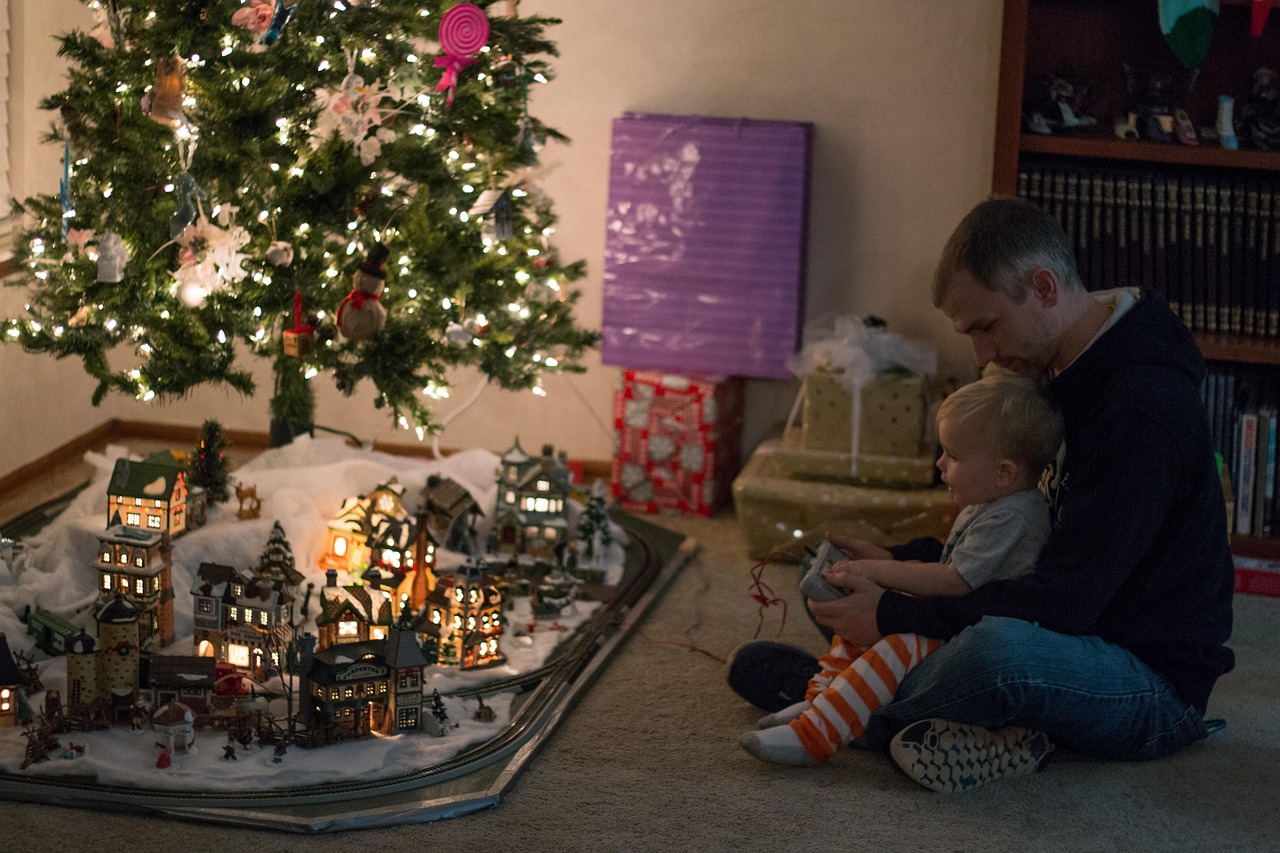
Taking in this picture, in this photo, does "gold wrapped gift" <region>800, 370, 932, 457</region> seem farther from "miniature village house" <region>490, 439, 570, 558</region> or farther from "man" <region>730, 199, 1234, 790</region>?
"man" <region>730, 199, 1234, 790</region>

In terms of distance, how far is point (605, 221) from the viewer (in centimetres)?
373

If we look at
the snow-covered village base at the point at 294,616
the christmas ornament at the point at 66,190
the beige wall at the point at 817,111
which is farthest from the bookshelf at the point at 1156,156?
the christmas ornament at the point at 66,190

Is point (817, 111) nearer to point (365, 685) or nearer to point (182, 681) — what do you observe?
point (365, 685)

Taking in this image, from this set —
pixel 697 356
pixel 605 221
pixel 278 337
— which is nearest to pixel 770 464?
pixel 697 356

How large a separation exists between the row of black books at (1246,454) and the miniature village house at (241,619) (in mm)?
2044

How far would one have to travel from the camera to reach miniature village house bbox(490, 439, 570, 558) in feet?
10.3

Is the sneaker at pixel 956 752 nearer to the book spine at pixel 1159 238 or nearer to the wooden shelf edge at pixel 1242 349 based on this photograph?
the wooden shelf edge at pixel 1242 349

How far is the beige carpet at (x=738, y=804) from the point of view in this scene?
1982 mm

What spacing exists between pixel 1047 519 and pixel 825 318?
144cm

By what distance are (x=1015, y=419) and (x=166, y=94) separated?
62.6 inches

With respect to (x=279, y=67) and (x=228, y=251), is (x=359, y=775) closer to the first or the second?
(x=228, y=251)

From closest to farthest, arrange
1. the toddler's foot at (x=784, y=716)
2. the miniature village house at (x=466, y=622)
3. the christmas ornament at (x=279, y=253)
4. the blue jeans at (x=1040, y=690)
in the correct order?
the blue jeans at (x=1040, y=690)
the toddler's foot at (x=784, y=716)
the miniature village house at (x=466, y=622)
the christmas ornament at (x=279, y=253)

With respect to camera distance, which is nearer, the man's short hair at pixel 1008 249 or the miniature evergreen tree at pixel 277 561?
the man's short hair at pixel 1008 249

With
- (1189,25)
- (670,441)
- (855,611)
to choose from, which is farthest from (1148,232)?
(855,611)
